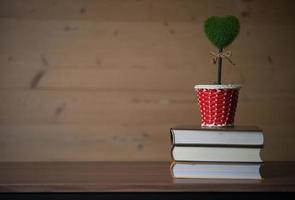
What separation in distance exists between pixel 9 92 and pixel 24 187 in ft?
1.76

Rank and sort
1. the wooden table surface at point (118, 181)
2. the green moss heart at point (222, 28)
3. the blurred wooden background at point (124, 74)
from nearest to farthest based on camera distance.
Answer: the wooden table surface at point (118, 181)
the green moss heart at point (222, 28)
the blurred wooden background at point (124, 74)

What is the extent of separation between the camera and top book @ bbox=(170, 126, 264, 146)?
1052 mm

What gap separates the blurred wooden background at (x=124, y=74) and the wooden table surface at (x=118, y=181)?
23 cm

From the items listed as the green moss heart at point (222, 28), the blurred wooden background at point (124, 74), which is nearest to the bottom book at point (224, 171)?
the green moss heart at point (222, 28)

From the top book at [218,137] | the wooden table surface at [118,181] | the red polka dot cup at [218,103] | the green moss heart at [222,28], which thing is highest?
the green moss heart at [222,28]

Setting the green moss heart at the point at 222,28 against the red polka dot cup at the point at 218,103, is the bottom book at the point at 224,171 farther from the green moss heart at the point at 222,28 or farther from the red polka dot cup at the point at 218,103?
the green moss heart at the point at 222,28

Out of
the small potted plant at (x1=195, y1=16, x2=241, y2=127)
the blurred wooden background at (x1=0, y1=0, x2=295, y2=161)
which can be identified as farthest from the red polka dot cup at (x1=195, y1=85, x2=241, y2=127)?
the blurred wooden background at (x1=0, y1=0, x2=295, y2=161)

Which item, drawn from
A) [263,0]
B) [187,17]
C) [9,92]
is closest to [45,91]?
[9,92]

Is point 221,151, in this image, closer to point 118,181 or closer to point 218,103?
point 218,103

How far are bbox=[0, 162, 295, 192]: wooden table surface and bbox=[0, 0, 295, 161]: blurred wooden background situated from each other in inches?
9.2

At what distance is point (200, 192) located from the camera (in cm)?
97

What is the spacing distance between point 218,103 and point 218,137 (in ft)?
0.34

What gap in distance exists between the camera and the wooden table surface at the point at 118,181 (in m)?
0.96

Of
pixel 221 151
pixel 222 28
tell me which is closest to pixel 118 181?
pixel 221 151
